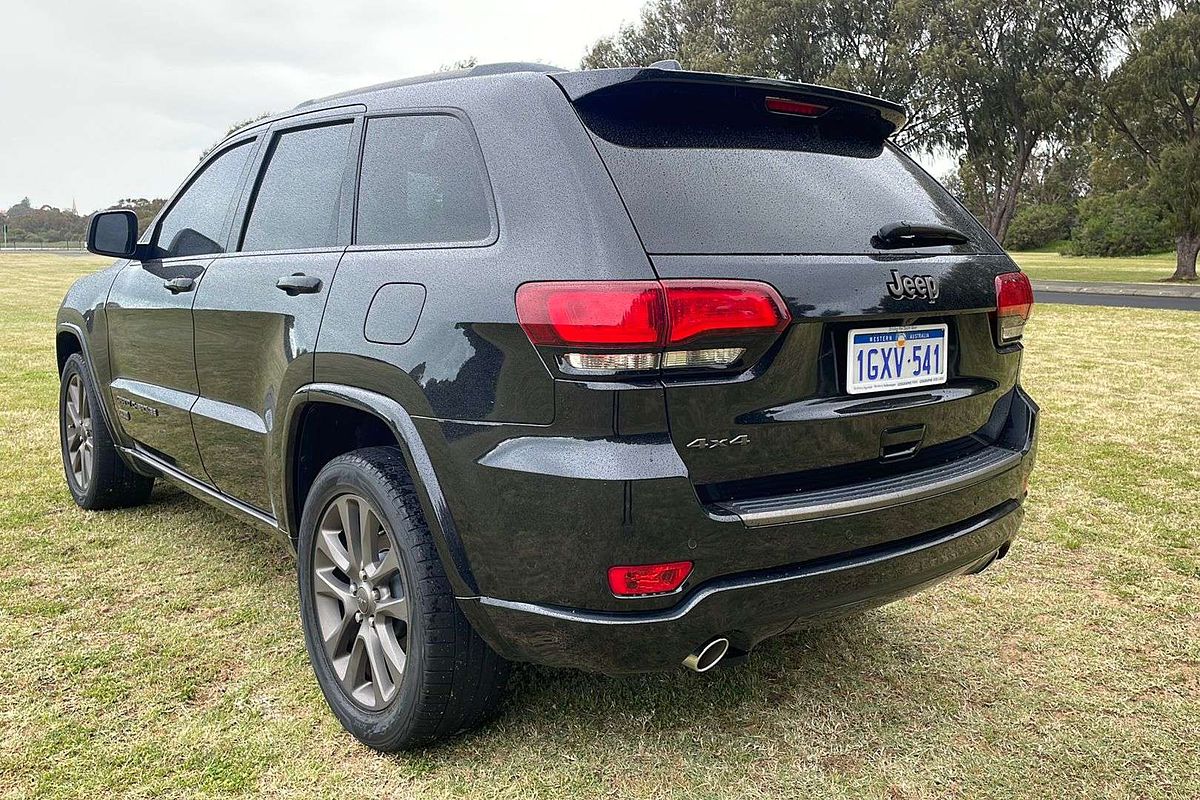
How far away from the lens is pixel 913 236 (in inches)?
100

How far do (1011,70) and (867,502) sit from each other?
33817 millimetres

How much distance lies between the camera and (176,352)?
3621 millimetres

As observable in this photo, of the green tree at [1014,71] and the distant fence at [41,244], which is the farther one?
the distant fence at [41,244]

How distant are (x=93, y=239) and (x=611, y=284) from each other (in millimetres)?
2817

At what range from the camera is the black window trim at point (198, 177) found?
11.4 ft

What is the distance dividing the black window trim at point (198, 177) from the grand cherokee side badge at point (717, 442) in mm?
2132

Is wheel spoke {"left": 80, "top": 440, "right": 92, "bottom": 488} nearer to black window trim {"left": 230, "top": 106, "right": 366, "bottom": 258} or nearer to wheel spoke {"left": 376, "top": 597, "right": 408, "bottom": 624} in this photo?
black window trim {"left": 230, "top": 106, "right": 366, "bottom": 258}

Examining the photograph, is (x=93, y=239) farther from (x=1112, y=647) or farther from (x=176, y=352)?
(x=1112, y=647)

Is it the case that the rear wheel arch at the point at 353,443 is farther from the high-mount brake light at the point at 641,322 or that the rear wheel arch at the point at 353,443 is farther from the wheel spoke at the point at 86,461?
the wheel spoke at the point at 86,461

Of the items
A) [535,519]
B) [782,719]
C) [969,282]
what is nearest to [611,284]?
[535,519]

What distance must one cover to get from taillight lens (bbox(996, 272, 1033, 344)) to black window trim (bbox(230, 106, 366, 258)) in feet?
6.11

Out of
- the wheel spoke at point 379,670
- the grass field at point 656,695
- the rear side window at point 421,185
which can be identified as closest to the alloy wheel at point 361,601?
the wheel spoke at point 379,670

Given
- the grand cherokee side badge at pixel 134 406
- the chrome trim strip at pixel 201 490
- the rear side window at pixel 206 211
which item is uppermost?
the rear side window at pixel 206 211

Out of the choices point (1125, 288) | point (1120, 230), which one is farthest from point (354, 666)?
point (1120, 230)
